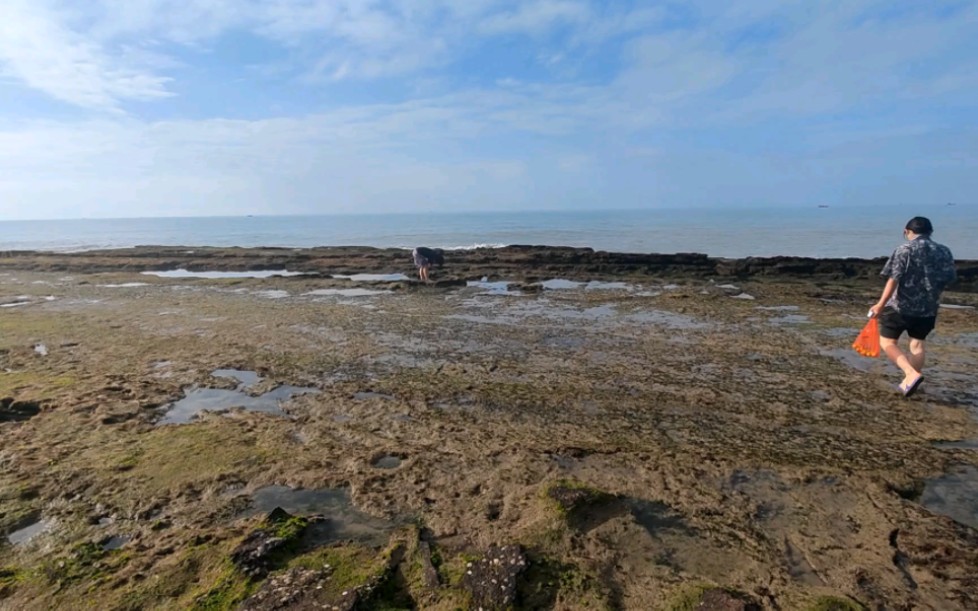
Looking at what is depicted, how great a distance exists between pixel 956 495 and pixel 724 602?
8.86 ft

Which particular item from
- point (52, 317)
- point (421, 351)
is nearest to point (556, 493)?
point (421, 351)

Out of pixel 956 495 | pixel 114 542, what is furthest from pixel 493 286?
pixel 114 542

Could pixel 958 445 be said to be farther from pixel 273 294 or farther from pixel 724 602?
pixel 273 294

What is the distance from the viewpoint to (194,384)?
7.55 metres

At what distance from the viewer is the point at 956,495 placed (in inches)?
168

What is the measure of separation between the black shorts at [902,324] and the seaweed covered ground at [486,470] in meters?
0.76

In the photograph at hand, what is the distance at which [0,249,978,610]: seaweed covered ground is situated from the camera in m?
3.30

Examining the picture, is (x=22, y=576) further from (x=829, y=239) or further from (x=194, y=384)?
(x=829, y=239)

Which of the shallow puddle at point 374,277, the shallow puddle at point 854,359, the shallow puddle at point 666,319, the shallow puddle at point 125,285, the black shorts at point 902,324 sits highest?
the black shorts at point 902,324

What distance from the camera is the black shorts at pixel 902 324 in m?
6.35

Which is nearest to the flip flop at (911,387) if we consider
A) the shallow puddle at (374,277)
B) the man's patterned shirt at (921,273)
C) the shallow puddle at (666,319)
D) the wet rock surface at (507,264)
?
the man's patterned shirt at (921,273)

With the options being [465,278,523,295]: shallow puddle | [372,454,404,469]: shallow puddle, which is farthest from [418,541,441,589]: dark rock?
[465,278,523,295]: shallow puddle

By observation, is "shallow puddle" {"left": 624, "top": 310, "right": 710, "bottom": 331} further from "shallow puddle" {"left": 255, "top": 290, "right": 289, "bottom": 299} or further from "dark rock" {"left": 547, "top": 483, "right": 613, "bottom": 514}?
"shallow puddle" {"left": 255, "top": 290, "right": 289, "bottom": 299}

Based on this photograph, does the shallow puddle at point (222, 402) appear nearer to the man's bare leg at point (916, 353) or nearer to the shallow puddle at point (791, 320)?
the man's bare leg at point (916, 353)
